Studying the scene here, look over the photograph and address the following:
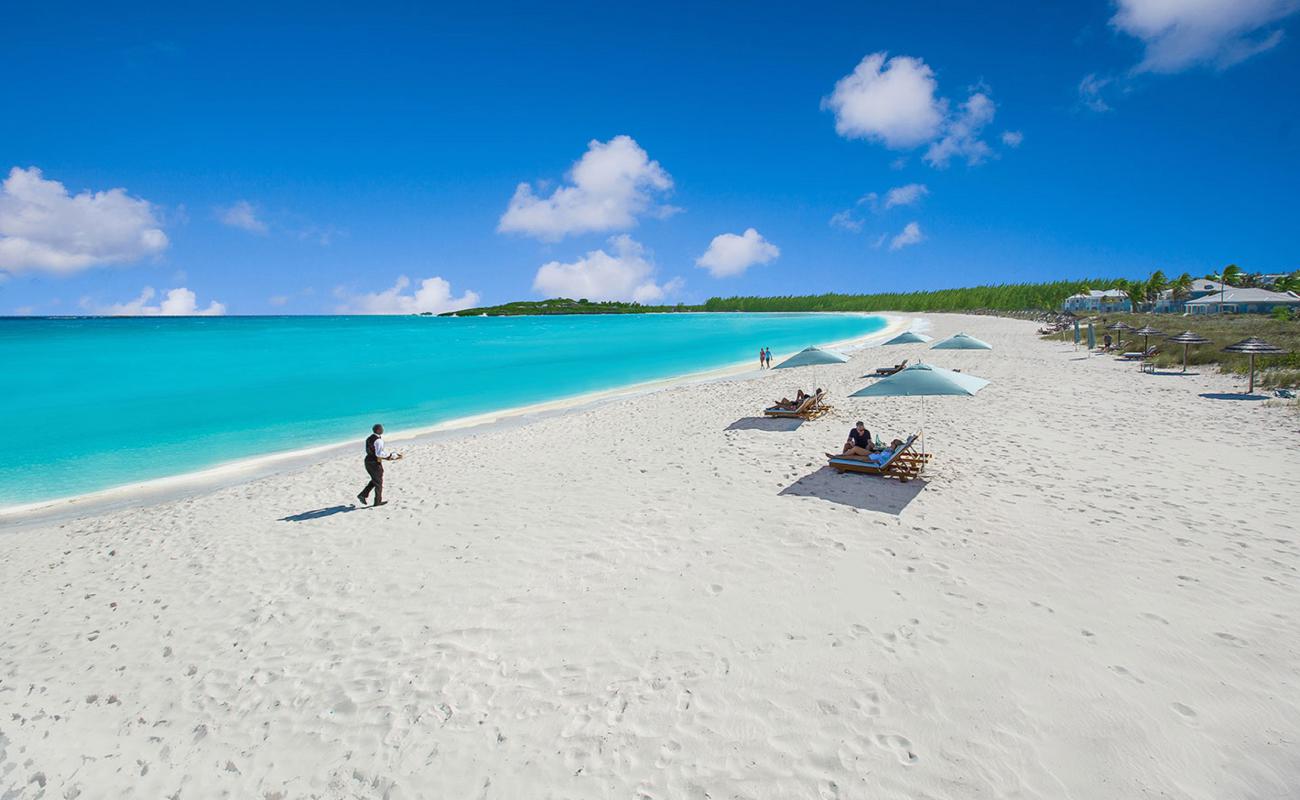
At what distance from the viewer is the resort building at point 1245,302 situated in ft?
162

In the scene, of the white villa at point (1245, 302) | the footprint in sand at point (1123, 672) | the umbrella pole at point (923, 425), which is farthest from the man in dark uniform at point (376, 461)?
the white villa at point (1245, 302)

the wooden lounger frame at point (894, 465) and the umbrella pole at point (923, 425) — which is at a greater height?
the wooden lounger frame at point (894, 465)

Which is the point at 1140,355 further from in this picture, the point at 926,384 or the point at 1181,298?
the point at 1181,298

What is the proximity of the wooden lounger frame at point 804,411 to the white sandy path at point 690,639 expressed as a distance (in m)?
4.60

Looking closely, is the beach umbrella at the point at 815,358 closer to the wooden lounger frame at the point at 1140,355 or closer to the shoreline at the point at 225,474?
the shoreline at the point at 225,474

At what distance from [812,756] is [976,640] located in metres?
2.22

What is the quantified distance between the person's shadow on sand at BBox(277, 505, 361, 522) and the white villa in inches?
2609

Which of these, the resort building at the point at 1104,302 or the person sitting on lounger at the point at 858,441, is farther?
the resort building at the point at 1104,302

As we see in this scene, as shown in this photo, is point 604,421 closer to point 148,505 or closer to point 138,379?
point 148,505

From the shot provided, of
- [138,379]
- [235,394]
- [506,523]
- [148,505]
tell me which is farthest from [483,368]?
[506,523]

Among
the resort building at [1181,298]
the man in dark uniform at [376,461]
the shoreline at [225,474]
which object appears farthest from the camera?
the resort building at [1181,298]

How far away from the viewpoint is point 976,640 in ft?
17.2

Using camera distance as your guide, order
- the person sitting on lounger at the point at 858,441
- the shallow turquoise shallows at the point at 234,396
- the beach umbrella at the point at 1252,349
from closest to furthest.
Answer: the person sitting on lounger at the point at 858,441, the beach umbrella at the point at 1252,349, the shallow turquoise shallows at the point at 234,396

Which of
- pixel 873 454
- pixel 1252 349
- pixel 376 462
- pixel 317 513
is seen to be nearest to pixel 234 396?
pixel 317 513
